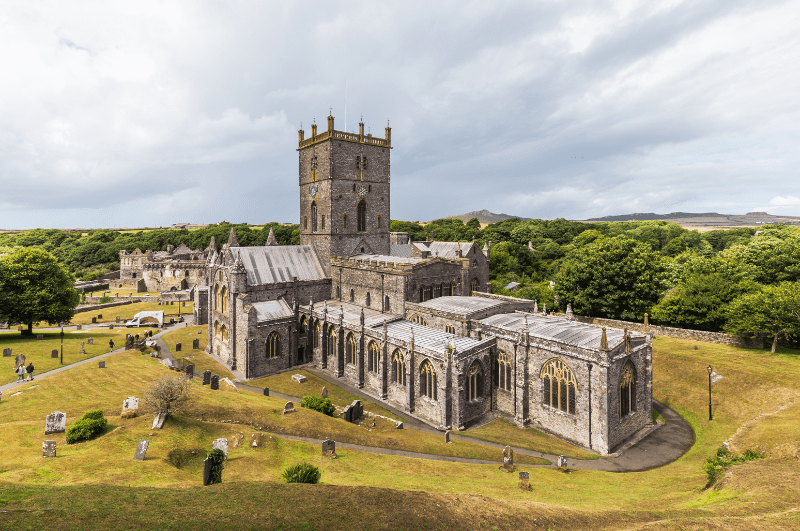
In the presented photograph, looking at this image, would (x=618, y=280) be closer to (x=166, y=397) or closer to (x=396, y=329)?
(x=396, y=329)

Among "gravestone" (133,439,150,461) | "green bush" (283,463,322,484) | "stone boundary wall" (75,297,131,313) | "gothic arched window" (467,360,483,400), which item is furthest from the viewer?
"stone boundary wall" (75,297,131,313)

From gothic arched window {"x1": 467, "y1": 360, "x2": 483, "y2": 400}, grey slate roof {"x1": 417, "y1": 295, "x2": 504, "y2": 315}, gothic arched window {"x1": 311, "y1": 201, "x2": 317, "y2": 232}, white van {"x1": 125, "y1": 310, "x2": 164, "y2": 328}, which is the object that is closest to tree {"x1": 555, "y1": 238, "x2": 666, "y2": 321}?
grey slate roof {"x1": 417, "y1": 295, "x2": 504, "y2": 315}

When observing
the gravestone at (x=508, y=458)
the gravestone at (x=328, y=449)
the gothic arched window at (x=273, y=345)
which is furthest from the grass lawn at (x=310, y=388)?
the gravestone at (x=508, y=458)

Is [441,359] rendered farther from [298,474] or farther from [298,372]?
[298,372]

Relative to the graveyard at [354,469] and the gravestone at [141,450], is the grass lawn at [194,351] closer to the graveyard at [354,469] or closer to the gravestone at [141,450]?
the graveyard at [354,469]

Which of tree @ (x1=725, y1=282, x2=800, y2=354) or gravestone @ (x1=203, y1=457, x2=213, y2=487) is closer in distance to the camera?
gravestone @ (x1=203, y1=457, x2=213, y2=487)

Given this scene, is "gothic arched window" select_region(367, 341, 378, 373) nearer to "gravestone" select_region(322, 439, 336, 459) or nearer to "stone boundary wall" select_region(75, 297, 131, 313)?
"gravestone" select_region(322, 439, 336, 459)
